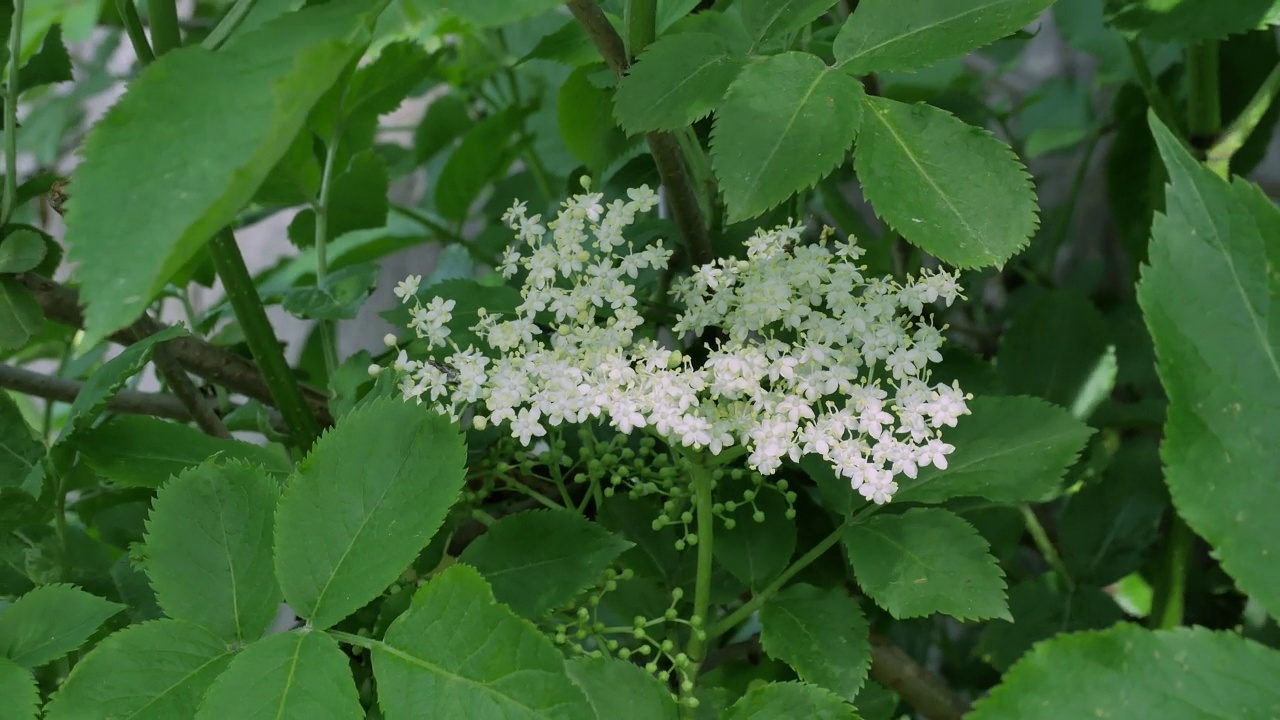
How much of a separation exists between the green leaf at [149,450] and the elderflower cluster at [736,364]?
0.30ft

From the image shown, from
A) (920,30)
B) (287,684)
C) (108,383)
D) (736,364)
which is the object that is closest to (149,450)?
(108,383)

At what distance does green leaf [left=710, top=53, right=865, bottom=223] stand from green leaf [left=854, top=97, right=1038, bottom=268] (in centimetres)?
2

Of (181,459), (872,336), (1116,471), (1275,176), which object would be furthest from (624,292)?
(1275,176)

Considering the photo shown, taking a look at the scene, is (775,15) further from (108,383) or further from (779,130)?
(108,383)

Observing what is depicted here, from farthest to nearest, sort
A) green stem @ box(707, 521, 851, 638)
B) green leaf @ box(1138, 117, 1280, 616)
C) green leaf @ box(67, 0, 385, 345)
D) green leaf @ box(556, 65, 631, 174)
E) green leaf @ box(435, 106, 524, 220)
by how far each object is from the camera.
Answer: green leaf @ box(435, 106, 524, 220)
green leaf @ box(556, 65, 631, 174)
green stem @ box(707, 521, 851, 638)
green leaf @ box(1138, 117, 1280, 616)
green leaf @ box(67, 0, 385, 345)

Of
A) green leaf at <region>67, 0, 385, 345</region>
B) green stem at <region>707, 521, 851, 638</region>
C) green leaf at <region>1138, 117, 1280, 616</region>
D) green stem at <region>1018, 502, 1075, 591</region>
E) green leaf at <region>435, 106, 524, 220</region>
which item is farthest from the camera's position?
green leaf at <region>435, 106, 524, 220</region>

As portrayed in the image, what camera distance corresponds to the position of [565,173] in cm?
87

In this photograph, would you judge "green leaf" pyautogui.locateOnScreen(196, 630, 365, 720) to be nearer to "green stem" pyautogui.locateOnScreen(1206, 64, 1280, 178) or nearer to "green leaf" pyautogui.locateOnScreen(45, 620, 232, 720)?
"green leaf" pyautogui.locateOnScreen(45, 620, 232, 720)

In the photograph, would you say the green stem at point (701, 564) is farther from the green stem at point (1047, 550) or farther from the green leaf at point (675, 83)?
the green stem at point (1047, 550)

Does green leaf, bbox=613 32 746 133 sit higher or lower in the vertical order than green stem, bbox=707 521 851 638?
higher

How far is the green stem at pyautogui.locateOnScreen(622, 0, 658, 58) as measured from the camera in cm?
40

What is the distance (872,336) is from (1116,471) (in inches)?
15.0

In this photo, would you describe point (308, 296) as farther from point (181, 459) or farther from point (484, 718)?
point (484, 718)

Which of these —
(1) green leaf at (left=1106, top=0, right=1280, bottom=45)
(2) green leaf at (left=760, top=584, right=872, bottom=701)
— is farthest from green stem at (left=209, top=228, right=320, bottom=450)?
(1) green leaf at (left=1106, top=0, right=1280, bottom=45)
